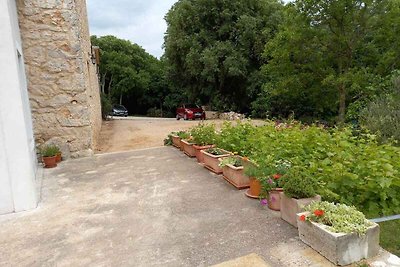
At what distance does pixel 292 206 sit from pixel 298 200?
0.09 m

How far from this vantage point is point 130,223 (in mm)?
2980

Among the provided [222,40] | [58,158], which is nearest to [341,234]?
[58,158]

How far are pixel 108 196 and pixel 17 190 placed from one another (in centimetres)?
103

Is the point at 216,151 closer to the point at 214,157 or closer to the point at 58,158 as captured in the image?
the point at 214,157

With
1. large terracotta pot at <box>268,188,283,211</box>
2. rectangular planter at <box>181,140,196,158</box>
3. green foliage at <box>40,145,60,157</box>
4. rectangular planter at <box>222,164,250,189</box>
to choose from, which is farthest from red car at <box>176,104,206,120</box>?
large terracotta pot at <box>268,188,283,211</box>

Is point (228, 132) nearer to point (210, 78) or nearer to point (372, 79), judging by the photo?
point (372, 79)

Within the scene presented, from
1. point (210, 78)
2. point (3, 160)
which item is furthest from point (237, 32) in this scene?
point (3, 160)

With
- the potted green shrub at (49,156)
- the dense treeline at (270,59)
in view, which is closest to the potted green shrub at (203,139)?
the potted green shrub at (49,156)

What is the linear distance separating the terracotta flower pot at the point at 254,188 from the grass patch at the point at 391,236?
1.26 metres

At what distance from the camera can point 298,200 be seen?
2.70m

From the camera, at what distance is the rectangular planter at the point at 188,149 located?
576 cm

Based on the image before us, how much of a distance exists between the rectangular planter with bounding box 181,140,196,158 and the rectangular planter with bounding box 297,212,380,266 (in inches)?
143

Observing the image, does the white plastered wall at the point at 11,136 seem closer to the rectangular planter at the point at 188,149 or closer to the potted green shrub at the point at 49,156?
the potted green shrub at the point at 49,156

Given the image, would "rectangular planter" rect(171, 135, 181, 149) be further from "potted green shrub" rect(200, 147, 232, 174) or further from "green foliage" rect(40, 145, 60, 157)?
"green foliage" rect(40, 145, 60, 157)
